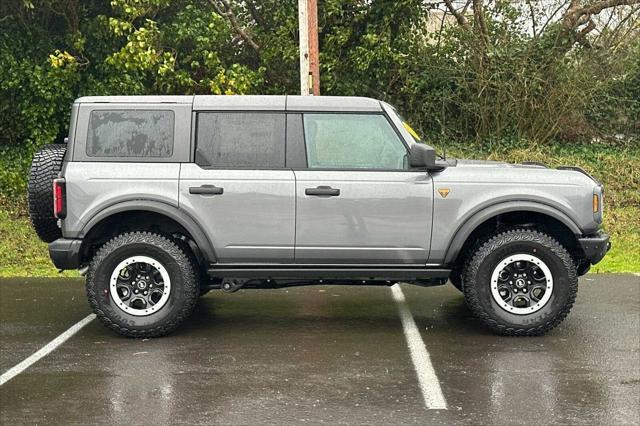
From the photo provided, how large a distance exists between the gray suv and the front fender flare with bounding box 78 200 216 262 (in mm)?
11

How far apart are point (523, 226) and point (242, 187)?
2295 millimetres

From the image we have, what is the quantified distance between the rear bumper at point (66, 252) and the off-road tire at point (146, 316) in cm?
15

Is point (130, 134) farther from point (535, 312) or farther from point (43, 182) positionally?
point (535, 312)

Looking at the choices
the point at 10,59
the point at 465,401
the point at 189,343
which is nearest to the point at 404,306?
the point at 189,343

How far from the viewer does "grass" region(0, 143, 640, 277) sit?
10945mm

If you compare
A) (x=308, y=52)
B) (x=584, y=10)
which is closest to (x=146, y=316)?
(x=308, y=52)

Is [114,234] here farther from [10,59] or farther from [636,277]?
[10,59]

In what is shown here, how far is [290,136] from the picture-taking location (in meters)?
7.08

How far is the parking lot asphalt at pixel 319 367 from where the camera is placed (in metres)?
5.12

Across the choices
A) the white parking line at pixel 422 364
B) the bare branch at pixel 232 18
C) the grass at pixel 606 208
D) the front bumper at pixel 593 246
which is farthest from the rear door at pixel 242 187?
the bare branch at pixel 232 18

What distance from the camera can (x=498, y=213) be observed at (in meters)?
6.93

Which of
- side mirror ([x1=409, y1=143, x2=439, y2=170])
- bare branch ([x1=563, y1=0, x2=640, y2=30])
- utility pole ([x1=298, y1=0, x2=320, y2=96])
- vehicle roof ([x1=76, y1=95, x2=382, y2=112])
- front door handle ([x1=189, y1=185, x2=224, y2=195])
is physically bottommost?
front door handle ([x1=189, y1=185, x2=224, y2=195])

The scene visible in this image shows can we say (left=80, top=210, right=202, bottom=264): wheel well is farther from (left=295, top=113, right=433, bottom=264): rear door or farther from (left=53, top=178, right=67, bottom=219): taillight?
(left=295, top=113, right=433, bottom=264): rear door

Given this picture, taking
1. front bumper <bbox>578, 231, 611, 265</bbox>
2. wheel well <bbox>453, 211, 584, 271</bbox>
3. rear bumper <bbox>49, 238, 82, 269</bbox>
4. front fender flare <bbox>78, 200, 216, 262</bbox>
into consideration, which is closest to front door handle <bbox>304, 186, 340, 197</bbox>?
front fender flare <bbox>78, 200, 216, 262</bbox>
